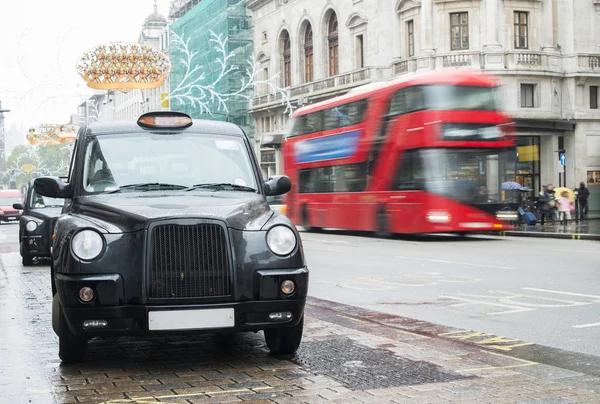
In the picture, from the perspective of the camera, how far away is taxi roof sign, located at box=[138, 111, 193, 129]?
26.0ft

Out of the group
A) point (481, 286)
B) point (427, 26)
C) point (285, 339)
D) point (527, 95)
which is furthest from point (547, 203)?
point (285, 339)

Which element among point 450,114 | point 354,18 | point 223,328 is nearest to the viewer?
point 223,328

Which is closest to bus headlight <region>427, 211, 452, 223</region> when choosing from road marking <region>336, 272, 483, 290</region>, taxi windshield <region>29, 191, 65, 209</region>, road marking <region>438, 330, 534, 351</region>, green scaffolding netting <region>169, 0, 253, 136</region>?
road marking <region>336, 272, 483, 290</region>

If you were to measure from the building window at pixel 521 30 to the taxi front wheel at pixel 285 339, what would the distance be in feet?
137

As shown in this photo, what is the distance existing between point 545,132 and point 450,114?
78.0 ft

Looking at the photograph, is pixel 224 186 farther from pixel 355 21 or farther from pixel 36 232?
pixel 355 21

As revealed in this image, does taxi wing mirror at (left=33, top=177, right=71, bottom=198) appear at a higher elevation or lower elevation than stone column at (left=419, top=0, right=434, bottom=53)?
lower

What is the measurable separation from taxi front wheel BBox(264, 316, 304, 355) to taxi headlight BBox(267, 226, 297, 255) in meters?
0.57

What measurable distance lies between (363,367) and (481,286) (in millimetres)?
6715

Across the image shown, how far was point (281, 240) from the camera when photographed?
21.6ft

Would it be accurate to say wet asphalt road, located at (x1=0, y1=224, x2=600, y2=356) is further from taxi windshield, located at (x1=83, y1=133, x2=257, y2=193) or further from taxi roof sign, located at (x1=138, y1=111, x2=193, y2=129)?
taxi roof sign, located at (x1=138, y1=111, x2=193, y2=129)

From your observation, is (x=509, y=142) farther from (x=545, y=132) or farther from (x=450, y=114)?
(x=545, y=132)

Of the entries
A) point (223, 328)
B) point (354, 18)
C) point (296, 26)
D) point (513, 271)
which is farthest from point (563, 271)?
point (296, 26)

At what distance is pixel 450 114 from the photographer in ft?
77.7
